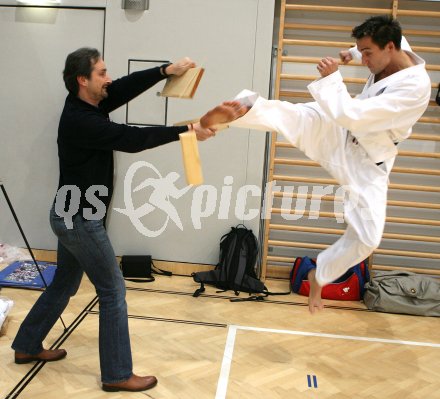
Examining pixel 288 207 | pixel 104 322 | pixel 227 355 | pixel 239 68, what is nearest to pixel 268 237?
pixel 288 207

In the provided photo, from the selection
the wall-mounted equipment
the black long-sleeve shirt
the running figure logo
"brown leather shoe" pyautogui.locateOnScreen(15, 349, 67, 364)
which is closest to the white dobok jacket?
the black long-sleeve shirt

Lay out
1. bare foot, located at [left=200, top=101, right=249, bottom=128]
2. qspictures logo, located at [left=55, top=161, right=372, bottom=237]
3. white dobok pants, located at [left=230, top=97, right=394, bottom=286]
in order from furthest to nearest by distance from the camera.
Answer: qspictures logo, located at [left=55, top=161, right=372, bottom=237] < white dobok pants, located at [left=230, top=97, right=394, bottom=286] < bare foot, located at [left=200, top=101, right=249, bottom=128]

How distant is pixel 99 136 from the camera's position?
231cm

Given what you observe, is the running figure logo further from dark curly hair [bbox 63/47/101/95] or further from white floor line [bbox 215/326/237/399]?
dark curly hair [bbox 63/47/101/95]

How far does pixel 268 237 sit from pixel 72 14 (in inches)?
104

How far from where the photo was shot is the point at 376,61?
2492mm

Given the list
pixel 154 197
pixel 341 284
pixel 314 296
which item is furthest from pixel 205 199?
pixel 314 296

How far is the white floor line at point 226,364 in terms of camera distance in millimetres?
2695

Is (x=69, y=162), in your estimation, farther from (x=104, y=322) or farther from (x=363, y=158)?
(x=363, y=158)

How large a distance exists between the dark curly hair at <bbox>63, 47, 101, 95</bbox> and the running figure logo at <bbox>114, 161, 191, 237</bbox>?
2278 mm

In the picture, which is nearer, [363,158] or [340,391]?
[363,158]

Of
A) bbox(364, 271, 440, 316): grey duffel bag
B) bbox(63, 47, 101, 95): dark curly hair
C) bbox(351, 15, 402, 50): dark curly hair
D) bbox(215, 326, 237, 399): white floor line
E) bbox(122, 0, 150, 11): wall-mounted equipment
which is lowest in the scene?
bbox(215, 326, 237, 399): white floor line

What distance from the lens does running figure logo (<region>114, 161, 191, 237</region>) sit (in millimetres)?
4699

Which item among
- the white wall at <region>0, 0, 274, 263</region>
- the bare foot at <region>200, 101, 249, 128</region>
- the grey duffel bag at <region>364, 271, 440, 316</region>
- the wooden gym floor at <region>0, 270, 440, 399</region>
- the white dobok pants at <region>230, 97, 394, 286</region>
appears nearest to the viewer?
the bare foot at <region>200, 101, 249, 128</region>
